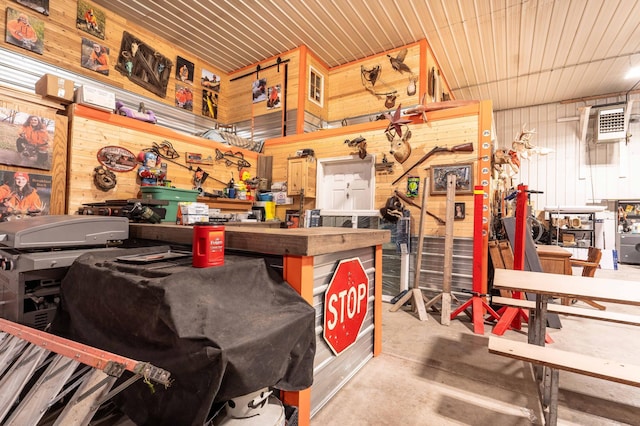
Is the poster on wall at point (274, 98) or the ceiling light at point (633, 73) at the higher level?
the ceiling light at point (633, 73)

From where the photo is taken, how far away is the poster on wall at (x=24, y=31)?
4.24 m

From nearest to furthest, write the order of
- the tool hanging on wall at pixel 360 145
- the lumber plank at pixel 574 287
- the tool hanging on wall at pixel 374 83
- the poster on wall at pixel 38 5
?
the lumber plank at pixel 574 287 → the poster on wall at pixel 38 5 → the tool hanging on wall at pixel 360 145 → the tool hanging on wall at pixel 374 83

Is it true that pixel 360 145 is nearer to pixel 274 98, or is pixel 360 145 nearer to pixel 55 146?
pixel 274 98

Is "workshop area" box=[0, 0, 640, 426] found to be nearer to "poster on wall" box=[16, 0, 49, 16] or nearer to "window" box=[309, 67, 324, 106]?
"poster on wall" box=[16, 0, 49, 16]

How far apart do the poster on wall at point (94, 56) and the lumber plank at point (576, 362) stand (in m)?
6.99

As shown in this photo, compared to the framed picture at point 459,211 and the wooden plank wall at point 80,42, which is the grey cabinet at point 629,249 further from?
the wooden plank wall at point 80,42

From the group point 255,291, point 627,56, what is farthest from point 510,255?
point 627,56

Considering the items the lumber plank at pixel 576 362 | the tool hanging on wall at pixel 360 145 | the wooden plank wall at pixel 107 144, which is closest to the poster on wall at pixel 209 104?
the wooden plank wall at pixel 107 144

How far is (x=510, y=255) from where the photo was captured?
4238 millimetres

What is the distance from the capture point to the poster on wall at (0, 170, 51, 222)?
336 centimetres

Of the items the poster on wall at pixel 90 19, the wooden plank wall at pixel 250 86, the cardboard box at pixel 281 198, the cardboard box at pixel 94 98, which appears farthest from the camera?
the wooden plank wall at pixel 250 86

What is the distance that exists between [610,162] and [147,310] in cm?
1195

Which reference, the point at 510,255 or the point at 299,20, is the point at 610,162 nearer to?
the point at 510,255

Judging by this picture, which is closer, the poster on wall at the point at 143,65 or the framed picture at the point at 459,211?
the framed picture at the point at 459,211
